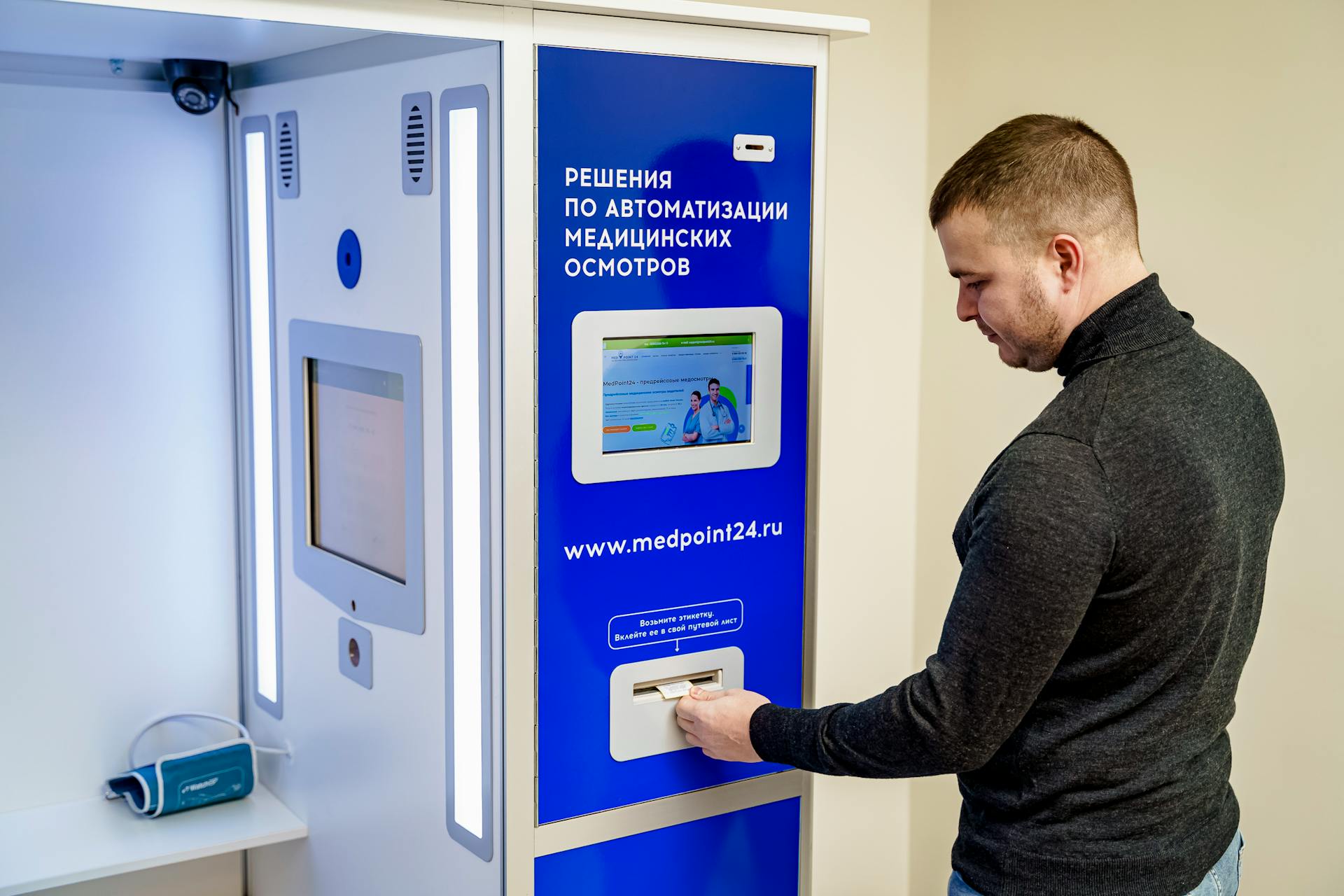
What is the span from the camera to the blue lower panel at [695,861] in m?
1.79

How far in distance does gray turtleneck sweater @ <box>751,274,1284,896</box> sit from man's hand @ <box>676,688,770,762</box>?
19 cm

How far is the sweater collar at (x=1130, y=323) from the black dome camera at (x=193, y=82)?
160cm

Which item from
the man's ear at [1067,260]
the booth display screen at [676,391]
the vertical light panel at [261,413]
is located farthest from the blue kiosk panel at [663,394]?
the vertical light panel at [261,413]

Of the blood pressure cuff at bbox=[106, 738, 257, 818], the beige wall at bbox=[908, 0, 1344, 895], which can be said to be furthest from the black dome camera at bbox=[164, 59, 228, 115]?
the beige wall at bbox=[908, 0, 1344, 895]

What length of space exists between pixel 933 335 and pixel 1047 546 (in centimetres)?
191

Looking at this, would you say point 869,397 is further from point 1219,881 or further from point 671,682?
point 1219,881

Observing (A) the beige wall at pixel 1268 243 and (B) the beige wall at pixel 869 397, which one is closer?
(A) the beige wall at pixel 1268 243

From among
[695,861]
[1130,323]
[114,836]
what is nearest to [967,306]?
[1130,323]

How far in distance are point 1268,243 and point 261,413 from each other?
192cm

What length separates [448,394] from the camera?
1.75 meters

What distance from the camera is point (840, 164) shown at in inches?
122

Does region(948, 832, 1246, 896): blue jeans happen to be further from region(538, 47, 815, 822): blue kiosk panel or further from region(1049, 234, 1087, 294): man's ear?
region(1049, 234, 1087, 294): man's ear

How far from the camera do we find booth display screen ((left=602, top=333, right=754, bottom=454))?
5.72 ft

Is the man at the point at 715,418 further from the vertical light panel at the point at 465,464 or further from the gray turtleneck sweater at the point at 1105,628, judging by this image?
the gray turtleneck sweater at the point at 1105,628
